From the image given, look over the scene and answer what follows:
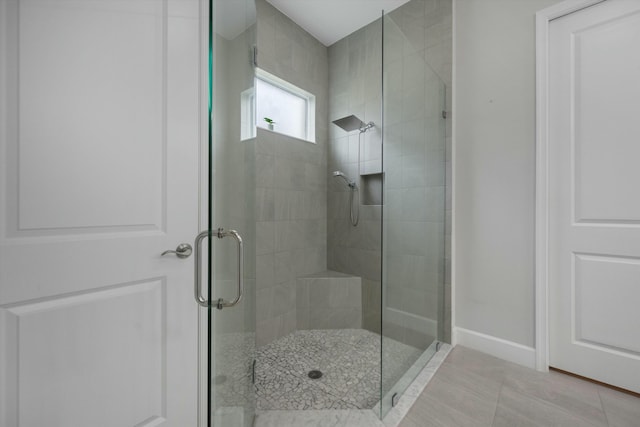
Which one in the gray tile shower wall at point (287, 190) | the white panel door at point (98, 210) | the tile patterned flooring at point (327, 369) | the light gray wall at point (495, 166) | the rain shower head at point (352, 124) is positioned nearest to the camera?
the white panel door at point (98, 210)

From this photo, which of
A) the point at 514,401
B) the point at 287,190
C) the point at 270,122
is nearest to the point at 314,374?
the point at 514,401

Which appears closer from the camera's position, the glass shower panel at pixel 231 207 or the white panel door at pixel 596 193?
the glass shower panel at pixel 231 207

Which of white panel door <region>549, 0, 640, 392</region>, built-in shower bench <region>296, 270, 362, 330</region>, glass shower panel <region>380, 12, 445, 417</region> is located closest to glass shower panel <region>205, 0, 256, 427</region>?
glass shower panel <region>380, 12, 445, 417</region>

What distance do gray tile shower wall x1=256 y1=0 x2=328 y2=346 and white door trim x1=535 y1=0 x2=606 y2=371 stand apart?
5.66ft

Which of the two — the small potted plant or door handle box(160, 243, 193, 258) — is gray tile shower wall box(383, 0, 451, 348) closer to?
door handle box(160, 243, 193, 258)

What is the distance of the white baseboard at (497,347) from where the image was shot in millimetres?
1735

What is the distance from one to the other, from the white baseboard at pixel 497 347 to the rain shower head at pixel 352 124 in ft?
6.22

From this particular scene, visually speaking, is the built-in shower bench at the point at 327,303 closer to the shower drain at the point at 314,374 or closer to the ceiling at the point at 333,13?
the shower drain at the point at 314,374

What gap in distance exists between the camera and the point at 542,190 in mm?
1699

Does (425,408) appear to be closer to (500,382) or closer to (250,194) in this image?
(500,382)

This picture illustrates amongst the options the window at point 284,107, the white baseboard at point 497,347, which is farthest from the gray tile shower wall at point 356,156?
the white baseboard at point 497,347

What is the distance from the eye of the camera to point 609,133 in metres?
1.52

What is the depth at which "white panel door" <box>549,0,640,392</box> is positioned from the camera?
147 centimetres

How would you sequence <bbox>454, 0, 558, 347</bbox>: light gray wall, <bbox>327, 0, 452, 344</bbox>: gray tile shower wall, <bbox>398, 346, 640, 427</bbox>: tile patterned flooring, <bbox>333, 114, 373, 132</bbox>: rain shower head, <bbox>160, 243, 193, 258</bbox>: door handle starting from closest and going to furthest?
<bbox>160, 243, 193, 258</bbox>: door handle, <bbox>398, 346, 640, 427</bbox>: tile patterned flooring, <bbox>327, 0, 452, 344</bbox>: gray tile shower wall, <bbox>454, 0, 558, 347</bbox>: light gray wall, <bbox>333, 114, 373, 132</bbox>: rain shower head
